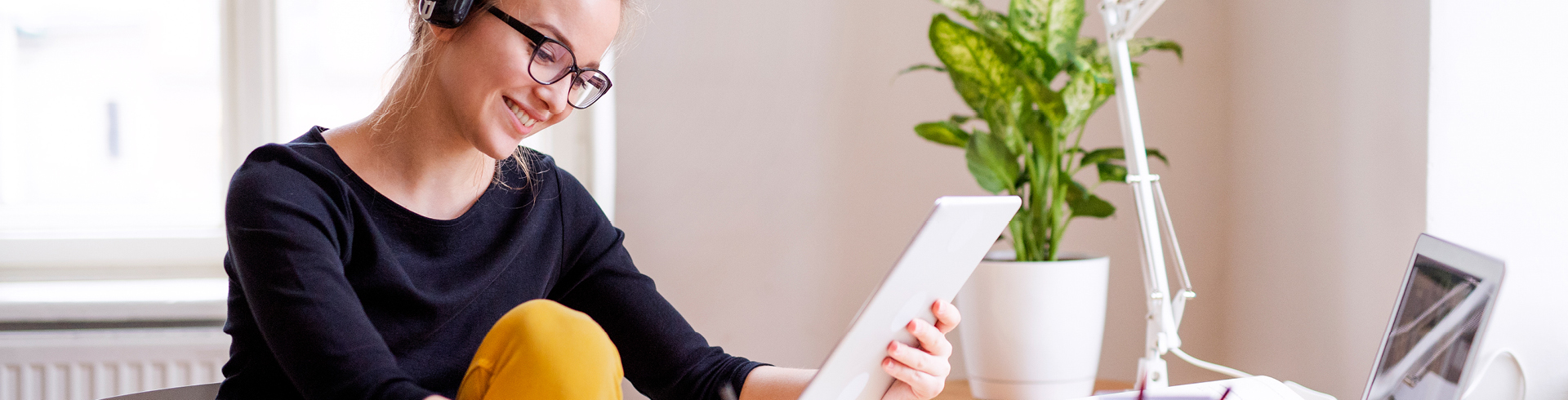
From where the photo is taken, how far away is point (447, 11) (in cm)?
76

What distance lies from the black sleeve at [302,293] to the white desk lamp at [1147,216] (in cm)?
75

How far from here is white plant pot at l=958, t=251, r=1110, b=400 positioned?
1.22 meters

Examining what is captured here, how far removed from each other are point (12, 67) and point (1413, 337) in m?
2.38

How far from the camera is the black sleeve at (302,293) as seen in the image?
2.17 feet

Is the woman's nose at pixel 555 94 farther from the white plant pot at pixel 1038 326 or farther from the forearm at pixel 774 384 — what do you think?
the white plant pot at pixel 1038 326

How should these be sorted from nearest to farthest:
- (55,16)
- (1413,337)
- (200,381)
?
(1413,337) → (200,381) → (55,16)

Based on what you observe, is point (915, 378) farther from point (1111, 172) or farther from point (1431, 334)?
point (1111, 172)

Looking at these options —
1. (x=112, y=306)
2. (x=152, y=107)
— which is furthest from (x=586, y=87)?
(x=152, y=107)

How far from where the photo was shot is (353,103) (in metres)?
1.88

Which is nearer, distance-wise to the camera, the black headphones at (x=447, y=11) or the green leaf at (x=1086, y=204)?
the black headphones at (x=447, y=11)

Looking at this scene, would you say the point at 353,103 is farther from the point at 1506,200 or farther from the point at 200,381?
the point at 1506,200

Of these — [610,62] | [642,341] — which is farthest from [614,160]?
[642,341]

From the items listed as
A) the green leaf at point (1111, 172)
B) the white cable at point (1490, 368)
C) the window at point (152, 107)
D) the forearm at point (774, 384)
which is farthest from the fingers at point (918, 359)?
the window at point (152, 107)

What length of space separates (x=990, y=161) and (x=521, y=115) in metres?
0.67
